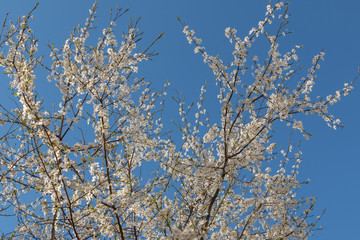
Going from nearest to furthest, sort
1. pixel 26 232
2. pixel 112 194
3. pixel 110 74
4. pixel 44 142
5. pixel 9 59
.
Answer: pixel 44 142, pixel 112 194, pixel 9 59, pixel 110 74, pixel 26 232

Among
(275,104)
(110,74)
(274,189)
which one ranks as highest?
(110,74)

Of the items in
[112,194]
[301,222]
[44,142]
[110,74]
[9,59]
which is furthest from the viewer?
[301,222]

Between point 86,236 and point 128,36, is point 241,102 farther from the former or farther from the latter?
point 86,236

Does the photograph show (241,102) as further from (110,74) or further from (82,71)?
(82,71)

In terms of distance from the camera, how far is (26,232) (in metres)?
6.66

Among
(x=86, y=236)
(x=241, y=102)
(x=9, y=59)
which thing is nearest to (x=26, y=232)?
(x=86, y=236)

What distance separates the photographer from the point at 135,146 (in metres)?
6.87

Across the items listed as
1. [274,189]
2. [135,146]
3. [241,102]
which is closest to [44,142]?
[135,146]

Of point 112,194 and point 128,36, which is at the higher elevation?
point 128,36

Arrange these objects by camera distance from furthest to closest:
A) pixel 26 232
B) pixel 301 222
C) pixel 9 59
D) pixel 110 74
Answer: pixel 301 222 < pixel 26 232 < pixel 110 74 < pixel 9 59

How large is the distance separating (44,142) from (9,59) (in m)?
1.98

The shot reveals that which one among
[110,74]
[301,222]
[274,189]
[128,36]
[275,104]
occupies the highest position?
[128,36]

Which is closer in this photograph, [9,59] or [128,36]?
[9,59]

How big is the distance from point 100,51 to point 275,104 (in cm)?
362
